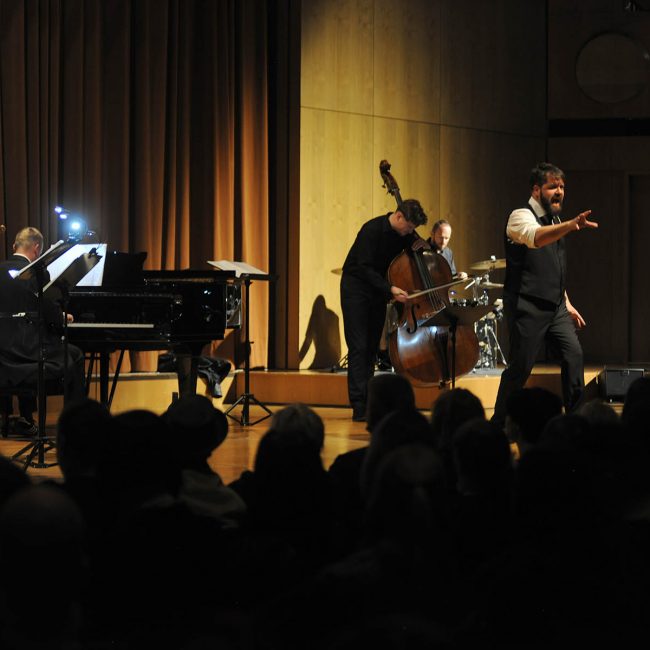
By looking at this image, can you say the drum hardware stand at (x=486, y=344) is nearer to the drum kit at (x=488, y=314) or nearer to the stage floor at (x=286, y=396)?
the drum kit at (x=488, y=314)

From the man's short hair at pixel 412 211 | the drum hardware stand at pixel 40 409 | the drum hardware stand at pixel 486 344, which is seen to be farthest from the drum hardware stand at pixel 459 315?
the drum hardware stand at pixel 486 344

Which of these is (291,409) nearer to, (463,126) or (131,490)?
(131,490)

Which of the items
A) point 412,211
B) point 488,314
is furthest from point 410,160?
point 412,211

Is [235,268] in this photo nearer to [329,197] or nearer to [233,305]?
[233,305]

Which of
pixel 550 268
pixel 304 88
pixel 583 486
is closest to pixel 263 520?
pixel 583 486

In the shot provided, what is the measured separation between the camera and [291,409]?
10.3ft

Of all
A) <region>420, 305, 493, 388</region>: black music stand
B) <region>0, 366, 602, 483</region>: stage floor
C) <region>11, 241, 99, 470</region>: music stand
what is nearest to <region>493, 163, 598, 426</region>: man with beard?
<region>420, 305, 493, 388</region>: black music stand

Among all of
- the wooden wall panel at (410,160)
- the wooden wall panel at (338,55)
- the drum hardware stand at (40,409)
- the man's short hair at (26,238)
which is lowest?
the drum hardware stand at (40,409)

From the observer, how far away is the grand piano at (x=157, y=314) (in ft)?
21.4

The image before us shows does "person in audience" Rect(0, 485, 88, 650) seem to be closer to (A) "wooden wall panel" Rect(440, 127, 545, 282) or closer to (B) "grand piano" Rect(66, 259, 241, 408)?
(B) "grand piano" Rect(66, 259, 241, 408)

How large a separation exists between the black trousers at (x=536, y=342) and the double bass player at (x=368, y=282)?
4.53 ft

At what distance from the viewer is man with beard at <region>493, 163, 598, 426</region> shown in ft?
19.5

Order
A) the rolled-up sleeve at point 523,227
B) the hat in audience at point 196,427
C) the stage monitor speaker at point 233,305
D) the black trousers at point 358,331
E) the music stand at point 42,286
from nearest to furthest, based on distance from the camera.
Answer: the hat in audience at point 196,427
the music stand at point 42,286
the rolled-up sleeve at point 523,227
the stage monitor speaker at point 233,305
the black trousers at point 358,331

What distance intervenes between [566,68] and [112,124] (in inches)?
194
